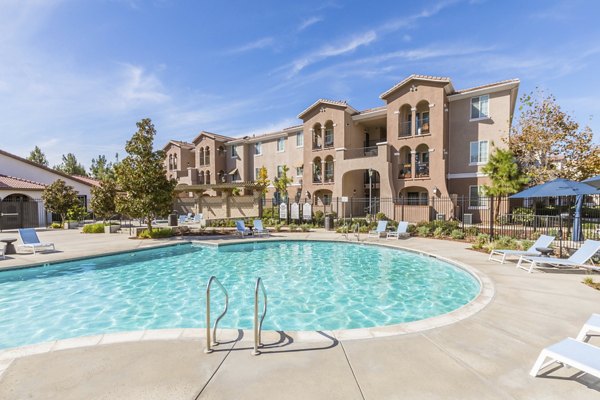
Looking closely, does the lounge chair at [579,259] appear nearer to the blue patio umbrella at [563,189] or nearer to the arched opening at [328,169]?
the blue patio umbrella at [563,189]

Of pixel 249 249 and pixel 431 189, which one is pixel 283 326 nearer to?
pixel 249 249

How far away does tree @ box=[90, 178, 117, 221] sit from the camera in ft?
64.8

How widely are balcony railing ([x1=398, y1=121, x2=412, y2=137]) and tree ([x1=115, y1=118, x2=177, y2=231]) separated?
19.4 meters

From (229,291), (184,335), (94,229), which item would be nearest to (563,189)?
(229,291)

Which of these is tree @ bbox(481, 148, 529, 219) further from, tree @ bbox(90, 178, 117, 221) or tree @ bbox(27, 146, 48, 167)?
tree @ bbox(27, 146, 48, 167)

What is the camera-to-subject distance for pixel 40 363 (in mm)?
3865

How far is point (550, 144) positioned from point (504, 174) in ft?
13.1

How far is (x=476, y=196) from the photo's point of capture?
2339 cm

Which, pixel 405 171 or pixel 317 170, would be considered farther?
pixel 317 170

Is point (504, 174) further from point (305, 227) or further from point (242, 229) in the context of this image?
point (242, 229)

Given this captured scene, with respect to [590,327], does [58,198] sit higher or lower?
higher

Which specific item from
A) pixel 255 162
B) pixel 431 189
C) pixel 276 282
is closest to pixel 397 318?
pixel 276 282

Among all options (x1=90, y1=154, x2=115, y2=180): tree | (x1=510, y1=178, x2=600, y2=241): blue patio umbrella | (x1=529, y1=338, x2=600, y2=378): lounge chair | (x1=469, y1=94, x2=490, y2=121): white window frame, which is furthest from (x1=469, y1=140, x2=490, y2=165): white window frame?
(x1=90, y1=154, x2=115, y2=180): tree

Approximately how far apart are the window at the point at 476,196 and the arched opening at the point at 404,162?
16.7 feet
